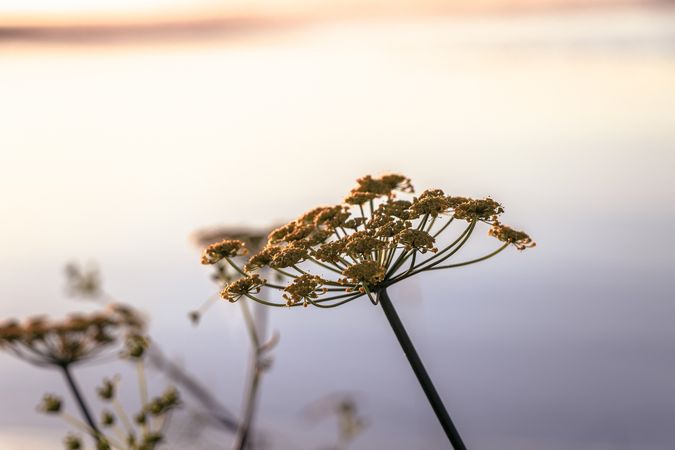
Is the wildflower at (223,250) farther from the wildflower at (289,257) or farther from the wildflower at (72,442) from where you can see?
the wildflower at (72,442)

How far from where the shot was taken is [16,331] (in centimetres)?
473

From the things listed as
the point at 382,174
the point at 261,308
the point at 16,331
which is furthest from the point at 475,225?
the point at 261,308

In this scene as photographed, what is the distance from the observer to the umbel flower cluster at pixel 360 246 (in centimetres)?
297

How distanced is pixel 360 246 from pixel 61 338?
2.31 meters

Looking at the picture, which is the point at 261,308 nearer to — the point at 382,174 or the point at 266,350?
the point at 266,350

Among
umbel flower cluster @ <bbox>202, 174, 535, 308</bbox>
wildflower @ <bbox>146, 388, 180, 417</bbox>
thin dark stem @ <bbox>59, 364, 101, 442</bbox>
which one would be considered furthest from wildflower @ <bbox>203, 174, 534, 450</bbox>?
thin dark stem @ <bbox>59, 364, 101, 442</bbox>

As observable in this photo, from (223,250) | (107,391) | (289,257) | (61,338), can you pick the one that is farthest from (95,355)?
(289,257)

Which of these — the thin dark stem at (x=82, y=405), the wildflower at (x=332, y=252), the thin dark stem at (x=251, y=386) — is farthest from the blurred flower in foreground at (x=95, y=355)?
the wildflower at (x=332, y=252)

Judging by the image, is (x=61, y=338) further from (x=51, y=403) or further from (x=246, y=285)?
(x=246, y=285)

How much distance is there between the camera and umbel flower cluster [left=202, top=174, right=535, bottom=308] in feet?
9.73

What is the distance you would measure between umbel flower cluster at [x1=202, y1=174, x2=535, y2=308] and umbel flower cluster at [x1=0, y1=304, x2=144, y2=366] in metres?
1.57

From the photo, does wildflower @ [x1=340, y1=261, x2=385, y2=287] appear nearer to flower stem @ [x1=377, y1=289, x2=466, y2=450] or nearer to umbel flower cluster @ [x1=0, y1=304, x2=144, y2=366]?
flower stem @ [x1=377, y1=289, x2=466, y2=450]

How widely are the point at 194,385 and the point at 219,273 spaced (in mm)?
770

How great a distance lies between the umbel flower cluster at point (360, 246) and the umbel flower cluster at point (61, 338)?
1.57m
